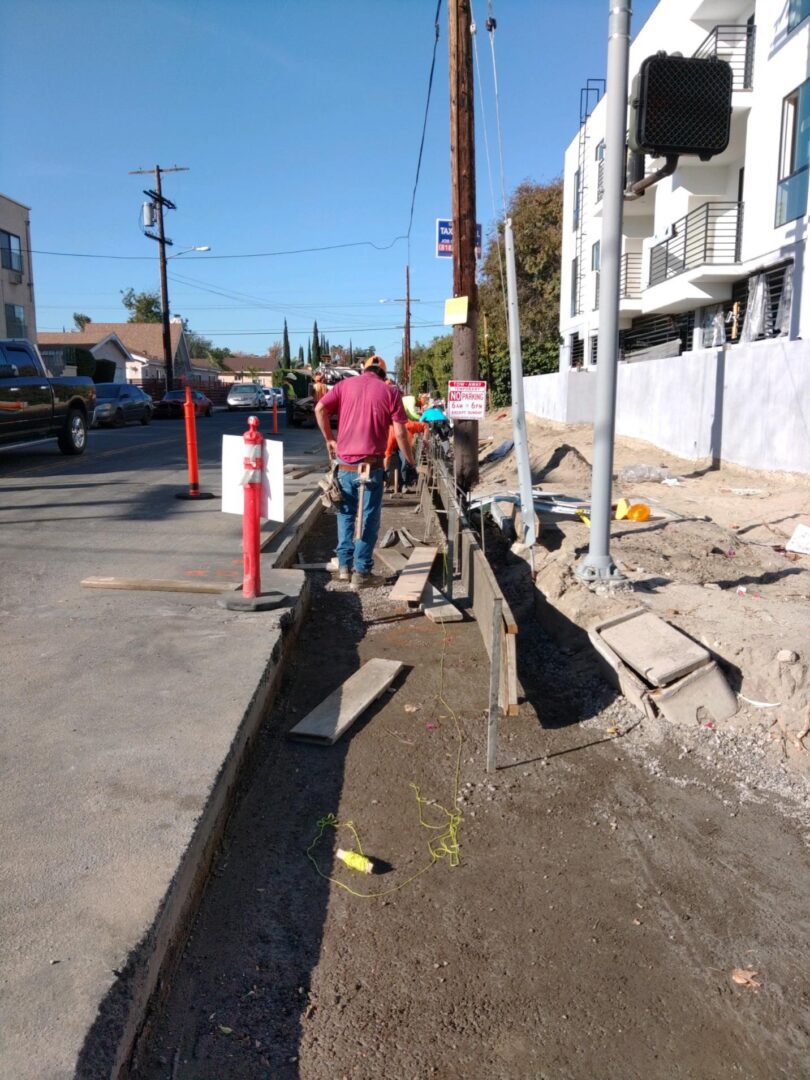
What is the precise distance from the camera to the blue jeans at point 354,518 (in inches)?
282

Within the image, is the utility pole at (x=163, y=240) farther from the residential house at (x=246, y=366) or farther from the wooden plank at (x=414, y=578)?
the residential house at (x=246, y=366)

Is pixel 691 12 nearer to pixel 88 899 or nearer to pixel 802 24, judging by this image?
pixel 802 24

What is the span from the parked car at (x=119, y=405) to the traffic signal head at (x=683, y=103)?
84.0ft

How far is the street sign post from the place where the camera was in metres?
10.5

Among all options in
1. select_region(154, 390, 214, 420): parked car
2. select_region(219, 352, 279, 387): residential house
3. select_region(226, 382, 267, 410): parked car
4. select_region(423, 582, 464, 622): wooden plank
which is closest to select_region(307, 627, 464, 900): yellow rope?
select_region(423, 582, 464, 622): wooden plank

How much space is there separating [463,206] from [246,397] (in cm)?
3842

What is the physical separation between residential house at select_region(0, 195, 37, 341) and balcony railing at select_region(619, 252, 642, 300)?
1033 inches

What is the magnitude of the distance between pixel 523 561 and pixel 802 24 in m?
16.4

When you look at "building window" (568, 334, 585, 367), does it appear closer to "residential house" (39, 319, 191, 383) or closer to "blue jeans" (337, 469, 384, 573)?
"blue jeans" (337, 469, 384, 573)

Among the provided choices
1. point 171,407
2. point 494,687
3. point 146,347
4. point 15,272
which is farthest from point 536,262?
point 146,347

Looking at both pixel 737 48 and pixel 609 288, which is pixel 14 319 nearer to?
pixel 737 48

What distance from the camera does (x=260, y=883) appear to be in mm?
3236

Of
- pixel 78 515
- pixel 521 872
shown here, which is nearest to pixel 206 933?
pixel 521 872

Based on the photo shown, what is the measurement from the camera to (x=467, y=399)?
1055cm
